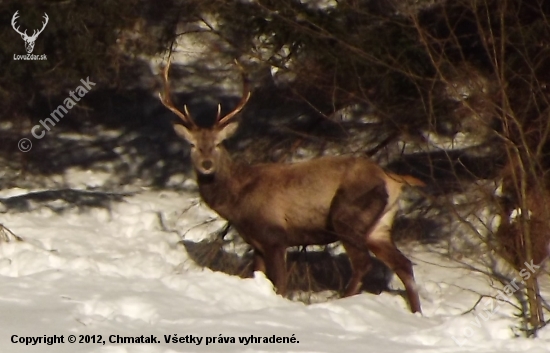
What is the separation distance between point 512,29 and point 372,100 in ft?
5.06

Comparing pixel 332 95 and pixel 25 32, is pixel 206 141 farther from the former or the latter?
pixel 25 32

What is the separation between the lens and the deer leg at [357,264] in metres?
10.3

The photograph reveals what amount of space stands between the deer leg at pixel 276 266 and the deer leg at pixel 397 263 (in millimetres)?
766

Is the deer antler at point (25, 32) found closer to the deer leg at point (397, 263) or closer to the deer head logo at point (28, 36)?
the deer head logo at point (28, 36)

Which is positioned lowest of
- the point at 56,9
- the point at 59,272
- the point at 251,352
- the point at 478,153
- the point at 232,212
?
the point at 251,352

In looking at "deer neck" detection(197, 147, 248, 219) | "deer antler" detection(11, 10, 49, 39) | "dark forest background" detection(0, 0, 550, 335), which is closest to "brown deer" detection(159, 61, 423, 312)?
"deer neck" detection(197, 147, 248, 219)

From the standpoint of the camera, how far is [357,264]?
10.4 meters

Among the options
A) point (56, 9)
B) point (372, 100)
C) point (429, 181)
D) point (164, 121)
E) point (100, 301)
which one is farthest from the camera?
point (164, 121)

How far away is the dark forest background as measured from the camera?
33.0ft

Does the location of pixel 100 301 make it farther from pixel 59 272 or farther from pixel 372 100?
pixel 372 100

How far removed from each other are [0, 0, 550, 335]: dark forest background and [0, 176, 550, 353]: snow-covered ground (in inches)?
29.0

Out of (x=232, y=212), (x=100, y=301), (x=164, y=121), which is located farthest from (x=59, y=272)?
(x=164, y=121)

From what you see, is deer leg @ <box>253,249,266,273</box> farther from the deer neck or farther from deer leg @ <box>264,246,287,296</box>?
the deer neck

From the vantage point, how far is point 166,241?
11695 millimetres
